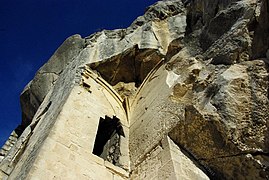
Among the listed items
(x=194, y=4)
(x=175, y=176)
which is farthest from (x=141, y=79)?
(x=175, y=176)

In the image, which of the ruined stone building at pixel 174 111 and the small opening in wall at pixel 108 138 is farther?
the small opening in wall at pixel 108 138

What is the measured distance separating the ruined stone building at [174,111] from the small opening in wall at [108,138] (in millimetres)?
26

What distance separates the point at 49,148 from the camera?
4629mm

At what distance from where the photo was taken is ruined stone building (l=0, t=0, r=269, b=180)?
4.14m

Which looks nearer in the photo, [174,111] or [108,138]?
[174,111]

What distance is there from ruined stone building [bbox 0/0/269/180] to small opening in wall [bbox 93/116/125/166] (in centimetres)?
3

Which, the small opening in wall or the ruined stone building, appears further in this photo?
the small opening in wall

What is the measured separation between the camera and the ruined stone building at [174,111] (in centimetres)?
414

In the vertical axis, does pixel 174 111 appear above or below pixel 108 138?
below

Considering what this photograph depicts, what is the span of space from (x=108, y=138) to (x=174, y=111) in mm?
2211

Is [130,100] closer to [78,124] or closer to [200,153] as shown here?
[78,124]

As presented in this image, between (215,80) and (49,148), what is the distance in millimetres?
2844

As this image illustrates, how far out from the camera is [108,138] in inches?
273

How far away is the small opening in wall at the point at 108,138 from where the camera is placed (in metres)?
6.23
